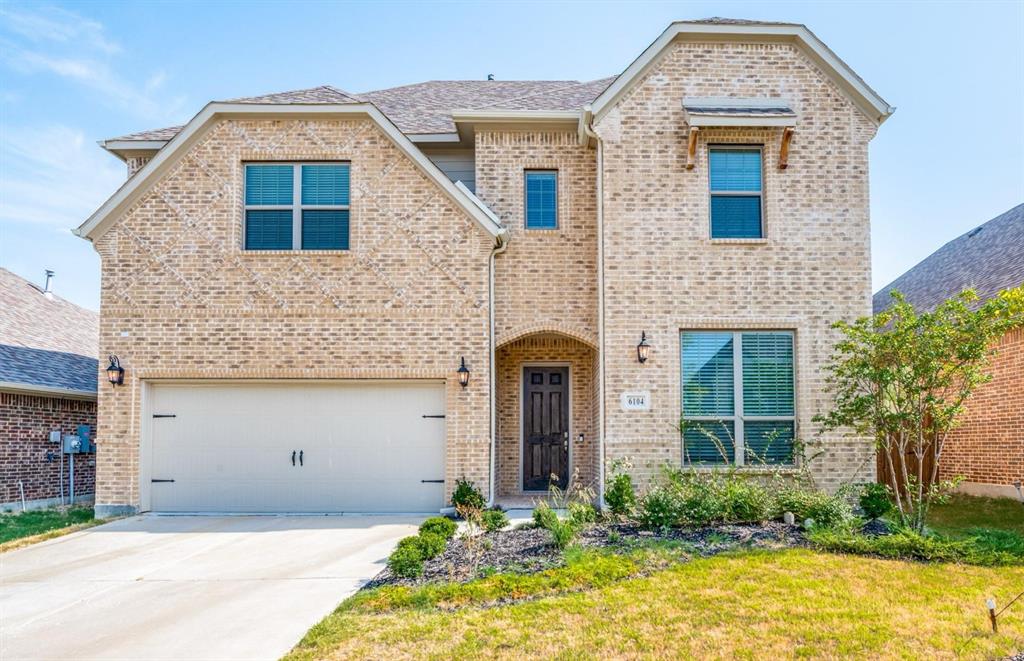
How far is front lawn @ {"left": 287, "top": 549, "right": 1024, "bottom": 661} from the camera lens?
564 cm

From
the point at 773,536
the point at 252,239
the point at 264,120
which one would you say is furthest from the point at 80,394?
the point at 773,536

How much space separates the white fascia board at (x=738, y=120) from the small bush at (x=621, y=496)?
554 cm

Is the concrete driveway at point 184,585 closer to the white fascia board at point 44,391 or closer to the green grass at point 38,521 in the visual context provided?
the green grass at point 38,521

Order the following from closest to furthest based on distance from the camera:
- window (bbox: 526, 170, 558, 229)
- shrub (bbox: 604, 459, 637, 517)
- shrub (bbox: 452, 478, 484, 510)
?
1. shrub (bbox: 604, 459, 637, 517)
2. shrub (bbox: 452, 478, 484, 510)
3. window (bbox: 526, 170, 558, 229)

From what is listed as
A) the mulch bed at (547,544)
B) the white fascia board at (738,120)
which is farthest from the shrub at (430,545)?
the white fascia board at (738,120)

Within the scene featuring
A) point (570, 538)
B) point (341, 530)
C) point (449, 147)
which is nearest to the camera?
point (570, 538)

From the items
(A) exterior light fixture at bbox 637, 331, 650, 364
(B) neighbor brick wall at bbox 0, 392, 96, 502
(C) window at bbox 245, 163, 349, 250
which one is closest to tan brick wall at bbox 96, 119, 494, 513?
(C) window at bbox 245, 163, 349, 250

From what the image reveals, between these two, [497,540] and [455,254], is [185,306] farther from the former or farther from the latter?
[497,540]

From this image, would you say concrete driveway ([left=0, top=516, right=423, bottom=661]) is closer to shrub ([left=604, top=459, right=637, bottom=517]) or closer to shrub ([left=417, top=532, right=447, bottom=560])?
shrub ([left=417, top=532, right=447, bottom=560])

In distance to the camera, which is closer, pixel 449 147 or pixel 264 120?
pixel 264 120

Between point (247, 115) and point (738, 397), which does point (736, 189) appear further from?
point (247, 115)

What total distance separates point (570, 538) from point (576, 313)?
4.96 meters

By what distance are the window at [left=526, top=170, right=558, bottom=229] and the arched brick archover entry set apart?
1991mm

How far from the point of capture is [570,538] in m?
8.60
